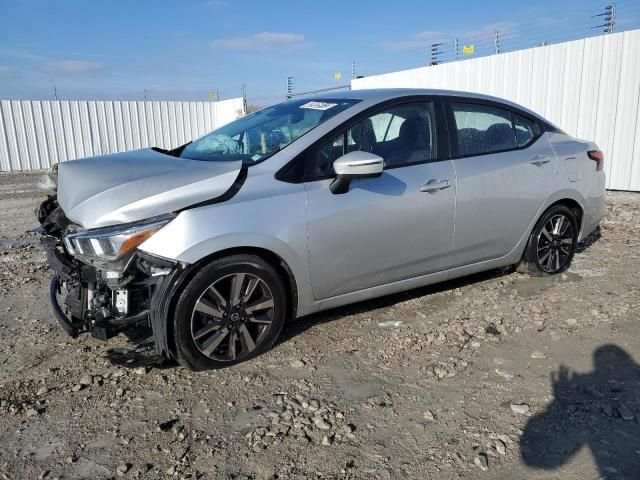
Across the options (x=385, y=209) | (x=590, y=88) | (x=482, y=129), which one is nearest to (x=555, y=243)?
(x=482, y=129)

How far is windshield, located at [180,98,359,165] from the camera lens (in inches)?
140

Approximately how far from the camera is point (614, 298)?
4.32m

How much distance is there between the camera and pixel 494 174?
Answer: 4.12 m

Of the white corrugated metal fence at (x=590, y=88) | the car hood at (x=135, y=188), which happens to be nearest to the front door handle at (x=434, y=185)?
the car hood at (x=135, y=188)

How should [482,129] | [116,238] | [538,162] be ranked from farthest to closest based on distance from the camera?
[538,162] < [482,129] < [116,238]

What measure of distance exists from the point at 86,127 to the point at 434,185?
53.7ft

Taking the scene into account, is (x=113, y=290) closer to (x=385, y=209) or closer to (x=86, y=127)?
(x=385, y=209)

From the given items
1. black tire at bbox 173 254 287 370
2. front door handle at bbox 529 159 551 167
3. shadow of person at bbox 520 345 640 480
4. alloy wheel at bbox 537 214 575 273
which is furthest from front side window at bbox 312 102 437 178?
shadow of person at bbox 520 345 640 480

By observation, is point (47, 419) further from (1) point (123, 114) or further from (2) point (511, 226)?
(1) point (123, 114)

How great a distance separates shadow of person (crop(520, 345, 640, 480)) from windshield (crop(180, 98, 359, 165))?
88.4 inches

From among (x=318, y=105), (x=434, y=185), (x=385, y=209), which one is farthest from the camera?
(x=318, y=105)

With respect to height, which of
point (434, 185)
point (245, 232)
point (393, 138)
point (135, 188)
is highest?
point (393, 138)

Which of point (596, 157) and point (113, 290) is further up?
point (596, 157)

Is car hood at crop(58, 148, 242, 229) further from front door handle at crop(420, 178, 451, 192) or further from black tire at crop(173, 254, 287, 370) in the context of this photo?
front door handle at crop(420, 178, 451, 192)
